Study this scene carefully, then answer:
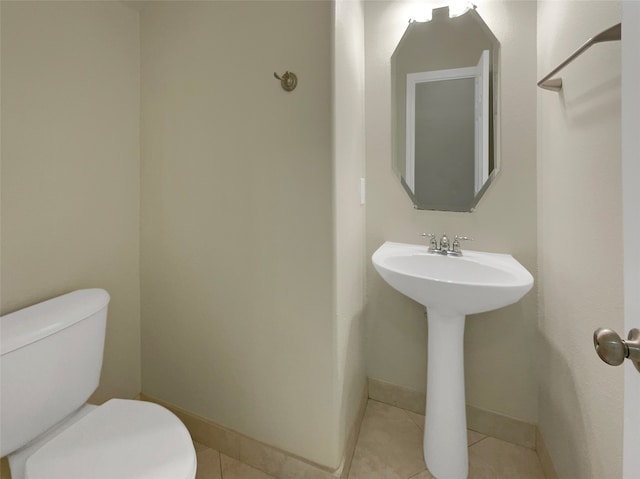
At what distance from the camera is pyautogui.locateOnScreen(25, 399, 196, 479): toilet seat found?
0.79 meters

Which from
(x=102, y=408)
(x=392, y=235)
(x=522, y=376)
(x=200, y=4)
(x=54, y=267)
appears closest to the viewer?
(x=102, y=408)

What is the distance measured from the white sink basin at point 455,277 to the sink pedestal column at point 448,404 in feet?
0.54

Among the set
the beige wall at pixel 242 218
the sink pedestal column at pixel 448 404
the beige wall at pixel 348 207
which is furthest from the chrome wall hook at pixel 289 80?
the sink pedestal column at pixel 448 404

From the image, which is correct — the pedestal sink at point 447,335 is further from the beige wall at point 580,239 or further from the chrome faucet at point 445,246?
the beige wall at point 580,239

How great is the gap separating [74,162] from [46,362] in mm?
774

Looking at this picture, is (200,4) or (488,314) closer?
(200,4)

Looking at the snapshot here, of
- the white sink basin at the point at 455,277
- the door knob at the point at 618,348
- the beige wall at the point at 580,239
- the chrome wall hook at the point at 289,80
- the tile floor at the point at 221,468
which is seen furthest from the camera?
the tile floor at the point at 221,468

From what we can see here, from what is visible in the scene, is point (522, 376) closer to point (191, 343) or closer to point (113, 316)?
point (191, 343)

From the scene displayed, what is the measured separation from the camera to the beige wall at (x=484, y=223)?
51.8 inches

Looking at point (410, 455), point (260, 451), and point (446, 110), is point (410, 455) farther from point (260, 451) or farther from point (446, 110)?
point (446, 110)

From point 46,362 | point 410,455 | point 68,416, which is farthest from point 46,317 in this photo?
point 410,455

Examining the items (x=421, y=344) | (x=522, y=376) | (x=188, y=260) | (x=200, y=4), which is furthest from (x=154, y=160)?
(x=522, y=376)

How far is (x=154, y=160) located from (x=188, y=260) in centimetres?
51

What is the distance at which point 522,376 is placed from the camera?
139 centimetres
